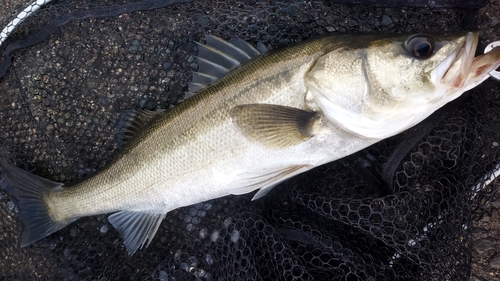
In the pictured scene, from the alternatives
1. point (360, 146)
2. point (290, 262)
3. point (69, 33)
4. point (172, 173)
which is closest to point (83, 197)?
point (172, 173)

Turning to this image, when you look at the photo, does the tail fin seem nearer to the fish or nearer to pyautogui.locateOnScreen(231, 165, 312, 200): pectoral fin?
the fish

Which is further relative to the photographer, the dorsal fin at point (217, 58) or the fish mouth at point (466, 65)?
the dorsal fin at point (217, 58)

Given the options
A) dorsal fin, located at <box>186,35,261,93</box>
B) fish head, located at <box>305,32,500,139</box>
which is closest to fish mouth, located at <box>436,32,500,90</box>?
fish head, located at <box>305,32,500,139</box>

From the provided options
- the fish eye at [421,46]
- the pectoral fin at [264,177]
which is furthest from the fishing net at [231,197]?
the fish eye at [421,46]

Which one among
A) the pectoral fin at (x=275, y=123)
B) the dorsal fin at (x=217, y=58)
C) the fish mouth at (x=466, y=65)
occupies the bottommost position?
the pectoral fin at (x=275, y=123)

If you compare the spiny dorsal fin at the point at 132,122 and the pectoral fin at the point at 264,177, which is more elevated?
the spiny dorsal fin at the point at 132,122

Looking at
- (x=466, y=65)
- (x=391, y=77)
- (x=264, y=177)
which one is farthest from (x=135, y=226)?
(x=466, y=65)

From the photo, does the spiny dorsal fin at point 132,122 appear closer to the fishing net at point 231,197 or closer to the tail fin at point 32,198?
the fishing net at point 231,197
